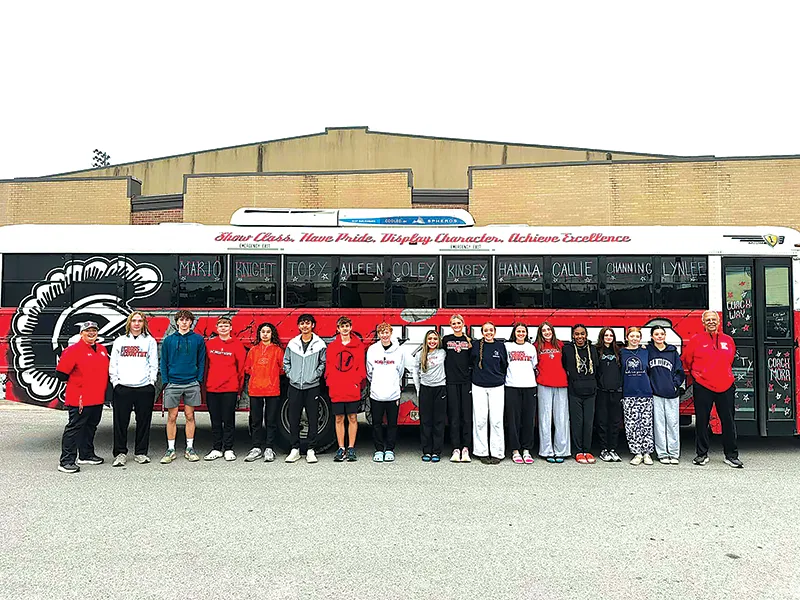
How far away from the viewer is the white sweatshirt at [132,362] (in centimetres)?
743

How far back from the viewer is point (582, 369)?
7.66 meters

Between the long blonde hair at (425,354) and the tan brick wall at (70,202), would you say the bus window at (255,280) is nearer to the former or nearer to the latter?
the long blonde hair at (425,354)

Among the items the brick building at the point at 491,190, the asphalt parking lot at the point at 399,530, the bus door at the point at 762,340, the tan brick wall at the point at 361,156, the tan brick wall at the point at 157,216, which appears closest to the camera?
the asphalt parking lot at the point at 399,530

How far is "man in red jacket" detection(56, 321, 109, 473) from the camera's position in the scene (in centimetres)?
723

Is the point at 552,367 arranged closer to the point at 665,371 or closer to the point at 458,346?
the point at 458,346

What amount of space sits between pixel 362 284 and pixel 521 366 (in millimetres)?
2342

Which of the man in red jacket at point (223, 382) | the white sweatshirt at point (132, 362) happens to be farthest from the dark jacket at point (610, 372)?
the white sweatshirt at point (132, 362)

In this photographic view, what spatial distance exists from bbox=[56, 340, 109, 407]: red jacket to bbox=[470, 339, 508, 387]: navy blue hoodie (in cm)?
457

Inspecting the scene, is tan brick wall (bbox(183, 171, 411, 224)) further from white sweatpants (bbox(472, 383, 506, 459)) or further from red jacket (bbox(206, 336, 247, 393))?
white sweatpants (bbox(472, 383, 506, 459))

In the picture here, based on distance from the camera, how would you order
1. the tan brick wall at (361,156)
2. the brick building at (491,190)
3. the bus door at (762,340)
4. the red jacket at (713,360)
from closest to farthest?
the red jacket at (713,360)
the bus door at (762,340)
the brick building at (491,190)
the tan brick wall at (361,156)

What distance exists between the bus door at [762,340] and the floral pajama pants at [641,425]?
4.33 ft

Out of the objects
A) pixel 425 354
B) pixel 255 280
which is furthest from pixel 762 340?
pixel 255 280

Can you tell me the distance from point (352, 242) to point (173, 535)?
14.6 feet

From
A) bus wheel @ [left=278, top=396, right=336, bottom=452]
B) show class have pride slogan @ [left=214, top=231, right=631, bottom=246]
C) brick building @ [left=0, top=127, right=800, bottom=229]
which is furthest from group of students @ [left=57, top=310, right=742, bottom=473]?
brick building @ [left=0, top=127, right=800, bottom=229]
